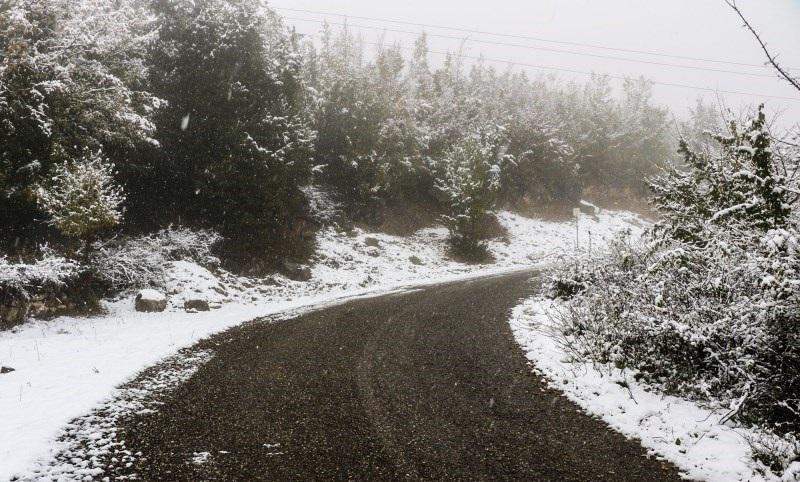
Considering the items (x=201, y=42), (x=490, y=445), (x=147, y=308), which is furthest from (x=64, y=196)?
(x=490, y=445)

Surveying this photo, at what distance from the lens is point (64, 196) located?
11.0m

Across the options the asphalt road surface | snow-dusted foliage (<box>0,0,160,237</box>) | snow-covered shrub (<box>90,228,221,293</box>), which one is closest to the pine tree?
snow-dusted foliage (<box>0,0,160,237</box>)

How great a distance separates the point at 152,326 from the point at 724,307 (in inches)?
445

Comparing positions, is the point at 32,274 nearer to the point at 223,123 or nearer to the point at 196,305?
the point at 196,305

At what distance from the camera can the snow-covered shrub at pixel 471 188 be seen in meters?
24.4

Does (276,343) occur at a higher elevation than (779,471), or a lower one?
lower

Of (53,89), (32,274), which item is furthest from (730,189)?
(53,89)

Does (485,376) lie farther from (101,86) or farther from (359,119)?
(359,119)

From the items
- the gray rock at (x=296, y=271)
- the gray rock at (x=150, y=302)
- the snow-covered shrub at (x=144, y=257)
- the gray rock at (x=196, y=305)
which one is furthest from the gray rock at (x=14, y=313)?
the gray rock at (x=296, y=271)

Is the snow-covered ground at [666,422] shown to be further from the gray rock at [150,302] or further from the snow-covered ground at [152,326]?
the gray rock at [150,302]

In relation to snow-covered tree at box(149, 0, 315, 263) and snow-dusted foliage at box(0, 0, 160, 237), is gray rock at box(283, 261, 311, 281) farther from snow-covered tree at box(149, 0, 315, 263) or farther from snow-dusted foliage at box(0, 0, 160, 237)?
snow-dusted foliage at box(0, 0, 160, 237)

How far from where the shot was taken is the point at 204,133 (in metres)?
16.2

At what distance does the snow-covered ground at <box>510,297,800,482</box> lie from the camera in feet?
14.6

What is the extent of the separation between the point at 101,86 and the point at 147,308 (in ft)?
20.3
